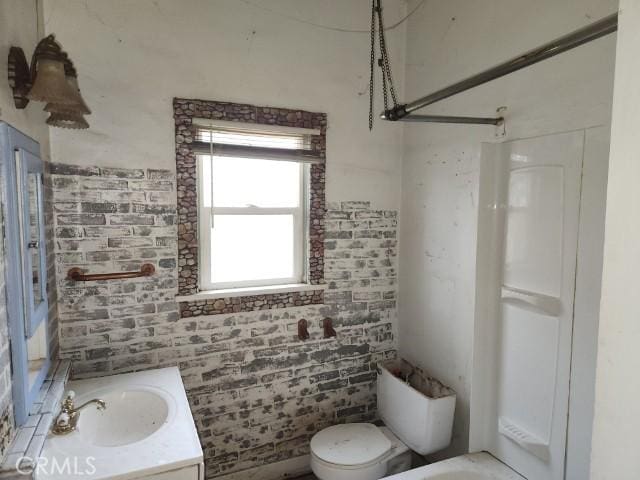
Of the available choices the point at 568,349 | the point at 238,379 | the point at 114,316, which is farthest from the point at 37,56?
the point at 568,349

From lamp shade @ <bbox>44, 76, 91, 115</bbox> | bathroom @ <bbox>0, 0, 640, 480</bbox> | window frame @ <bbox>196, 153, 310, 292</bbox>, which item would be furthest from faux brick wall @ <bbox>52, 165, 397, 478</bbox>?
lamp shade @ <bbox>44, 76, 91, 115</bbox>

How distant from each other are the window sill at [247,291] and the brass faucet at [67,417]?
709 mm

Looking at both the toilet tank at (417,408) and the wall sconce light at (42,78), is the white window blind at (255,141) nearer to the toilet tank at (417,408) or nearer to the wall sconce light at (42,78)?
the wall sconce light at (42,78)

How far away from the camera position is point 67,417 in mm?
1516

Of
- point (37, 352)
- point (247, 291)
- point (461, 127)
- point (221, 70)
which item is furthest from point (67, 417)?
point (461, 127)

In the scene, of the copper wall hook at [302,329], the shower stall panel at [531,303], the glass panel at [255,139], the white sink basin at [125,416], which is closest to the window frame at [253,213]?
the glass panel at [255,139]

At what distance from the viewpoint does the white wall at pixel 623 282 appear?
62 cm

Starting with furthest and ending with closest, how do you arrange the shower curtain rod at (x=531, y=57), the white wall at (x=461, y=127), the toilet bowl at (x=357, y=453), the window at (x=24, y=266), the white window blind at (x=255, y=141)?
the white window blind at (x=255, y=141)
the toilet bowl at (x=357, y=453)
the white wall at (x=461, y=127)
the window at (x=24, y=266)
the shower curtain rod at (x=531, y=57)

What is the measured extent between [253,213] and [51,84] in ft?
3.98

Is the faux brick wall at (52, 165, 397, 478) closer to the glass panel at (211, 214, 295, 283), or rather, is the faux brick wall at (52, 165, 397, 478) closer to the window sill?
the window sill

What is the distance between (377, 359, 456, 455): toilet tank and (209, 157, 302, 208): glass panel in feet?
4.15

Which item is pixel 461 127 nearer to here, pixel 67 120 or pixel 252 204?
pixel 252 204

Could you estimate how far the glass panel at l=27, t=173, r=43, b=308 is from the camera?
1512 mm

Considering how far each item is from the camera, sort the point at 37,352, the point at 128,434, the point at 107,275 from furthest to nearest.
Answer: the point at 107,275
the point at 128,434
the point at 37,352
